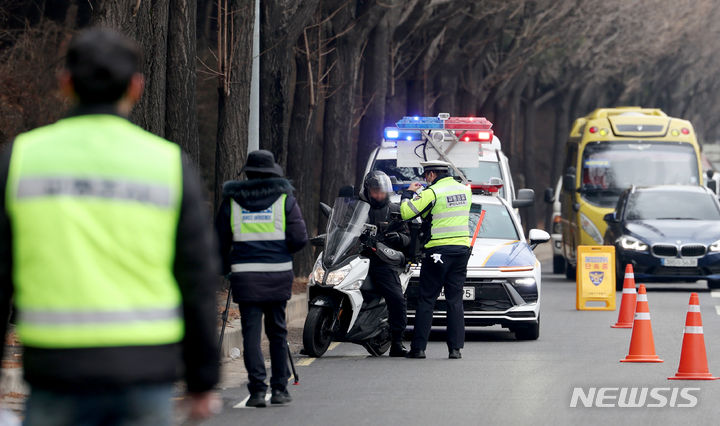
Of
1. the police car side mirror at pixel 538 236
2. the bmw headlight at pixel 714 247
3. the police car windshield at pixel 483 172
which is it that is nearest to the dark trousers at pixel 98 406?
the police car side mirror at pixel 538 236

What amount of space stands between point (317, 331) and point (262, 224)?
3407 mm

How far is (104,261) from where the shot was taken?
3.74m

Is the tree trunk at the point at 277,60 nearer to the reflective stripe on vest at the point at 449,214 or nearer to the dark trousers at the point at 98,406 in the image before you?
the reflective stripe on vest at the point at 449,214

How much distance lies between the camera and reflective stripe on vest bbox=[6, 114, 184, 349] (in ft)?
12.2

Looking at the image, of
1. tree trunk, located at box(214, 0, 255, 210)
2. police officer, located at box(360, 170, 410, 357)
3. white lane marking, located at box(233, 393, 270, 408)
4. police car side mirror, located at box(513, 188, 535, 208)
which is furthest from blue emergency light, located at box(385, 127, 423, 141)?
white lane marking, located at box(233, 393, 270, 408)

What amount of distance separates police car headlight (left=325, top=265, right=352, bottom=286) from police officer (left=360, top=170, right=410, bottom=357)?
0.33 m

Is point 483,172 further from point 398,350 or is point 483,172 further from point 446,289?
point 398,350

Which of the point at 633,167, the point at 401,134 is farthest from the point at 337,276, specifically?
the point at 633,167

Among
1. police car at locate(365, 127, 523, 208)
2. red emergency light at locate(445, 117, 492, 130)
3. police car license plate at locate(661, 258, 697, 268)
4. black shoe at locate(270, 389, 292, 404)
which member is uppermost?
red emergency light at locate(445, 117, 492, 130)

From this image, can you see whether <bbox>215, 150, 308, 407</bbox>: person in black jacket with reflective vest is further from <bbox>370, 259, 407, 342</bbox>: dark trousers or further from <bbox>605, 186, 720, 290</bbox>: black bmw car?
<bbox>605, 186, 720, 290</bbox>: black bmw car

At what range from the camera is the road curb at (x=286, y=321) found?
43.1 ft

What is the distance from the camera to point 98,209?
3.76 meters

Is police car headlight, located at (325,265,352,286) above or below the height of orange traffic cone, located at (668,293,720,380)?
above

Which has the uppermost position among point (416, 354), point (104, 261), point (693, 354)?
point (104, 261)
